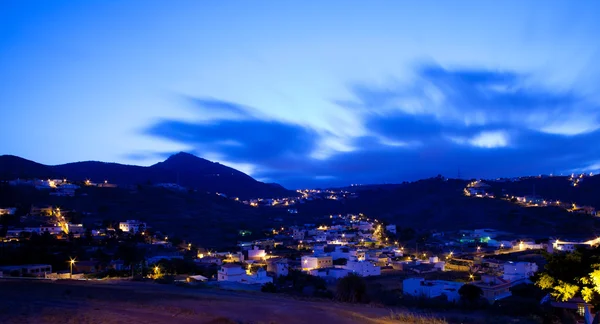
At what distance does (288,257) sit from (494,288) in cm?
2397

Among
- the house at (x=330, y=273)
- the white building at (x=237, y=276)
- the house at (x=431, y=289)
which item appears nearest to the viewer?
the house at (x=431, y=289)

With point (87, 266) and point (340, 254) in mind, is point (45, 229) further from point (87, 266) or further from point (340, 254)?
point (340, 254)

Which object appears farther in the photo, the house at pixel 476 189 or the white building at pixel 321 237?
the house at pixel 476 189

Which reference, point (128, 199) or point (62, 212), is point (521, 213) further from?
point (62, 212)

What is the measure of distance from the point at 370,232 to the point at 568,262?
59.7 metres

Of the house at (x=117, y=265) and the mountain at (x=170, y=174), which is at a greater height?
the mountain at (x=170, y=174)

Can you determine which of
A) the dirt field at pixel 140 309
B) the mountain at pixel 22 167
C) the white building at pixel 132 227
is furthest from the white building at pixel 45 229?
the mountain at pixel 22 167

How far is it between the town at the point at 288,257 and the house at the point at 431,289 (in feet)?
0.20

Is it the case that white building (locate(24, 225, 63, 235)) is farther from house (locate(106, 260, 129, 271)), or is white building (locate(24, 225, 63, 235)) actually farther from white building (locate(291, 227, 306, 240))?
white building (locate(291, 227, 306, 240))

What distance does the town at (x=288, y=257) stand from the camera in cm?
2894

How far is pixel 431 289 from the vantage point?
29172mm

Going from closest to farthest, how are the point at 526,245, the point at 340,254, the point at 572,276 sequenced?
the point at 572,276, the point at 340,254, the point at 526,245

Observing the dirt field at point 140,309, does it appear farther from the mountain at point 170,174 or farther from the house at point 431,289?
the mountain at point 170,174

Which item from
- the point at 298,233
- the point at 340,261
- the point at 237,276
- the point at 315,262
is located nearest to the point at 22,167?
the point at 298,233
